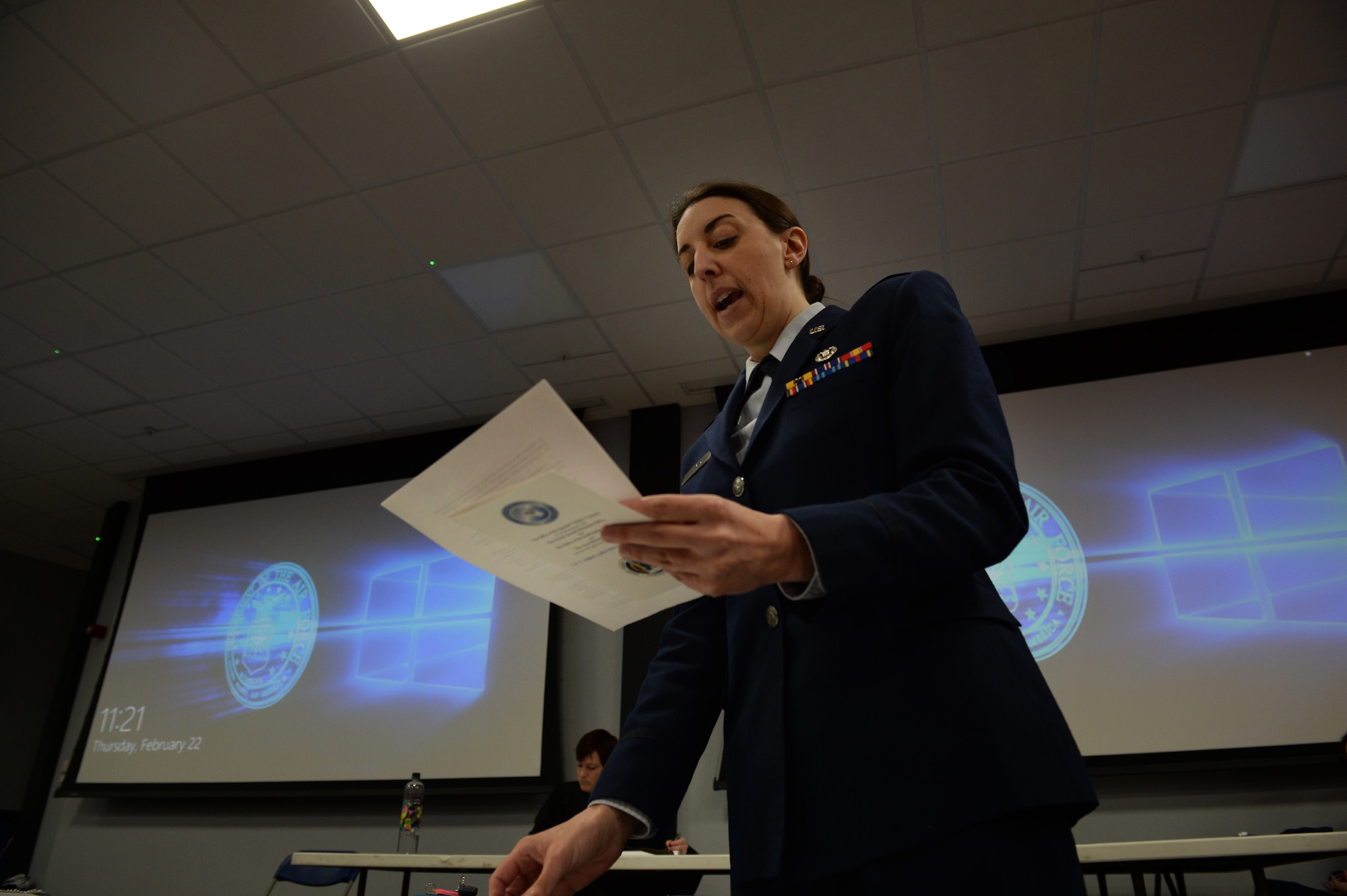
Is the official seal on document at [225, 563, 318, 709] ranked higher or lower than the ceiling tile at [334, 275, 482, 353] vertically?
lower

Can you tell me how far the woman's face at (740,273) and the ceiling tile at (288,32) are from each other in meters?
2.36

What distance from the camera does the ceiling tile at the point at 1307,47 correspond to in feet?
9.14

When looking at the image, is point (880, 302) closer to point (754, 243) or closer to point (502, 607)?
point (754, 243)

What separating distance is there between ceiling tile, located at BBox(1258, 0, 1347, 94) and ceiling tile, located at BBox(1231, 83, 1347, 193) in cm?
5

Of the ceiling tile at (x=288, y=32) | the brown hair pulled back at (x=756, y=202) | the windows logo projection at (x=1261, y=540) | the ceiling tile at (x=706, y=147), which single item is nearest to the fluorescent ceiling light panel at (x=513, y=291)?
the ceiling tile at (x=706, y=147)

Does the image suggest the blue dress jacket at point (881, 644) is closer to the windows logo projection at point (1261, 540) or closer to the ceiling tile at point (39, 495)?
the windows logo projection at point (1261, 540)

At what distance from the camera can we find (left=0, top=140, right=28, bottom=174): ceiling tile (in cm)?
334

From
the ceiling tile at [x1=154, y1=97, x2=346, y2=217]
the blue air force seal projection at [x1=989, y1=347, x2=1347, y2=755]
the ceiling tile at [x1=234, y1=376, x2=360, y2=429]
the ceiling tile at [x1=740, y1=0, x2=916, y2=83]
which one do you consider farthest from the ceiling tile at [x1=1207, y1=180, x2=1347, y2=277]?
the ceiling tile at [x1=234, y1=376, x2=360, y2=429]

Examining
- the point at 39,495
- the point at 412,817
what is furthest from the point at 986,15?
the point at 39,495

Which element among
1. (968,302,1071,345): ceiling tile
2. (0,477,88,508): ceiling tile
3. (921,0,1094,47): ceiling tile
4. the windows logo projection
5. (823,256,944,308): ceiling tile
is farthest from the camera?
(0,477,88,508): ceiling tile

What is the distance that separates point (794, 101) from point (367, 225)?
1.97m

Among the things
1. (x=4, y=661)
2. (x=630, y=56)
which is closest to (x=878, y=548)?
(x=630, y=56)

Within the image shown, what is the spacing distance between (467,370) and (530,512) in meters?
4.26

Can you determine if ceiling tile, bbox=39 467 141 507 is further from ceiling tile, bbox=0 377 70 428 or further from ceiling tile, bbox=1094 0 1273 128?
ceiling tile, bbox=1094 0 1273 128
